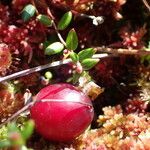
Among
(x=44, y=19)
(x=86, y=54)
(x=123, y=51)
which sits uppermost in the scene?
(x=44, y=19)

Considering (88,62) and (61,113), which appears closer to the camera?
(61,113)

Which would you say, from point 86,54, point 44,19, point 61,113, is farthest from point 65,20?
point 61,113

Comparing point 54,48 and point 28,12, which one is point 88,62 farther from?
point 28,12

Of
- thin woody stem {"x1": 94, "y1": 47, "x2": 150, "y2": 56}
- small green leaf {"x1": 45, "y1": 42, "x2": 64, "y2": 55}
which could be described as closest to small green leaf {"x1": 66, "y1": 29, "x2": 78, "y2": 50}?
small green leaf {"x1": 45, "y1": 42, "x2": 64, "y2": 55}

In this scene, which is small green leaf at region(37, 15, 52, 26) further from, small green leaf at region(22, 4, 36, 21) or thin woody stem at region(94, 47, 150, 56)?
thin woody stem at region(94, 47, 150, 56)

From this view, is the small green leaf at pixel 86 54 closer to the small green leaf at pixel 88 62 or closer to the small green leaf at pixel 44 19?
the small green leaf at pixel 88 62

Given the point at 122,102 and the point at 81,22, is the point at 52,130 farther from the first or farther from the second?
the point at 81,22
